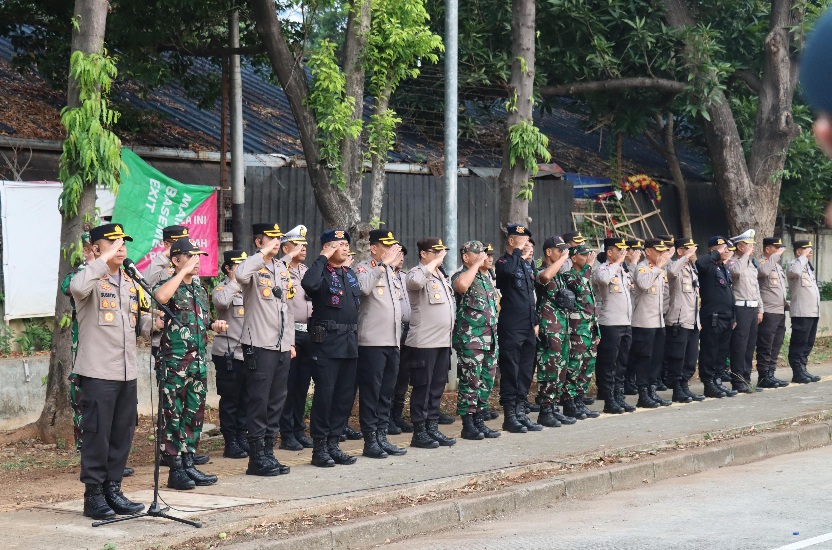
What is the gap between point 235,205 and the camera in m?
12.8

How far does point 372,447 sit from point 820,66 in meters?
7.37

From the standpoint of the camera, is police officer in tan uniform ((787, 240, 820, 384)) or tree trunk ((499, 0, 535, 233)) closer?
tree trunk ((499, 0, 535, 233))

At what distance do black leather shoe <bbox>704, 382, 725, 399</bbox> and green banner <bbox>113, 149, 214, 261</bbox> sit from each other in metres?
6.67

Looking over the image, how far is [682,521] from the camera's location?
6.88 m

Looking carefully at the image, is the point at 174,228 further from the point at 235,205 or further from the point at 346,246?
the point at 235,205

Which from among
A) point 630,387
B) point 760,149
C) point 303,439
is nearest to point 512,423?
point 303,439

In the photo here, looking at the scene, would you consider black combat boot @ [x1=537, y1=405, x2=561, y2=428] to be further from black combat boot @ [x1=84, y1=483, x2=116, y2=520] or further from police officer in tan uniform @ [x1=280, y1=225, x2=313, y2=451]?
black combat boot @ [x1=84, y1=483, x2=116, y2=520]

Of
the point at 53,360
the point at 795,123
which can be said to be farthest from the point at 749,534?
the point at 795,123

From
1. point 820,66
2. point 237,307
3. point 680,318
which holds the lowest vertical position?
point 680,318

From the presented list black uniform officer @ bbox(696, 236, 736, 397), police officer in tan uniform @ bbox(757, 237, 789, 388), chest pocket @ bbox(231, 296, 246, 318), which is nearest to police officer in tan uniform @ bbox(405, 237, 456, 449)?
chest pocket @ bbox(231, 296, 246, 318)

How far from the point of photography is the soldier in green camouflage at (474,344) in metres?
9.86

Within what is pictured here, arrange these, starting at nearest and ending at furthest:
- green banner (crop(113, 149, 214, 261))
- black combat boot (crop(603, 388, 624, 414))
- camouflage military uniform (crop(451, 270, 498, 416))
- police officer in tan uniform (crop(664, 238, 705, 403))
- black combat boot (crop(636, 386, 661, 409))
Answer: camouflage military uniform (crop(451, 270, 498, 416))
black combat boot (crop(603, 388, 624, 414))
green banner (crop(113, 149, 214, 261))
black combat boot (crop(636, 386, 661, 409))
police officer in tan uniform (crop(664, 238, 705, 403))

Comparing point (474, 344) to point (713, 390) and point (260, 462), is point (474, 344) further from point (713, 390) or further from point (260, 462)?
point (713, 390)

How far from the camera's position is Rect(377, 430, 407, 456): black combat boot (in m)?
9.16
